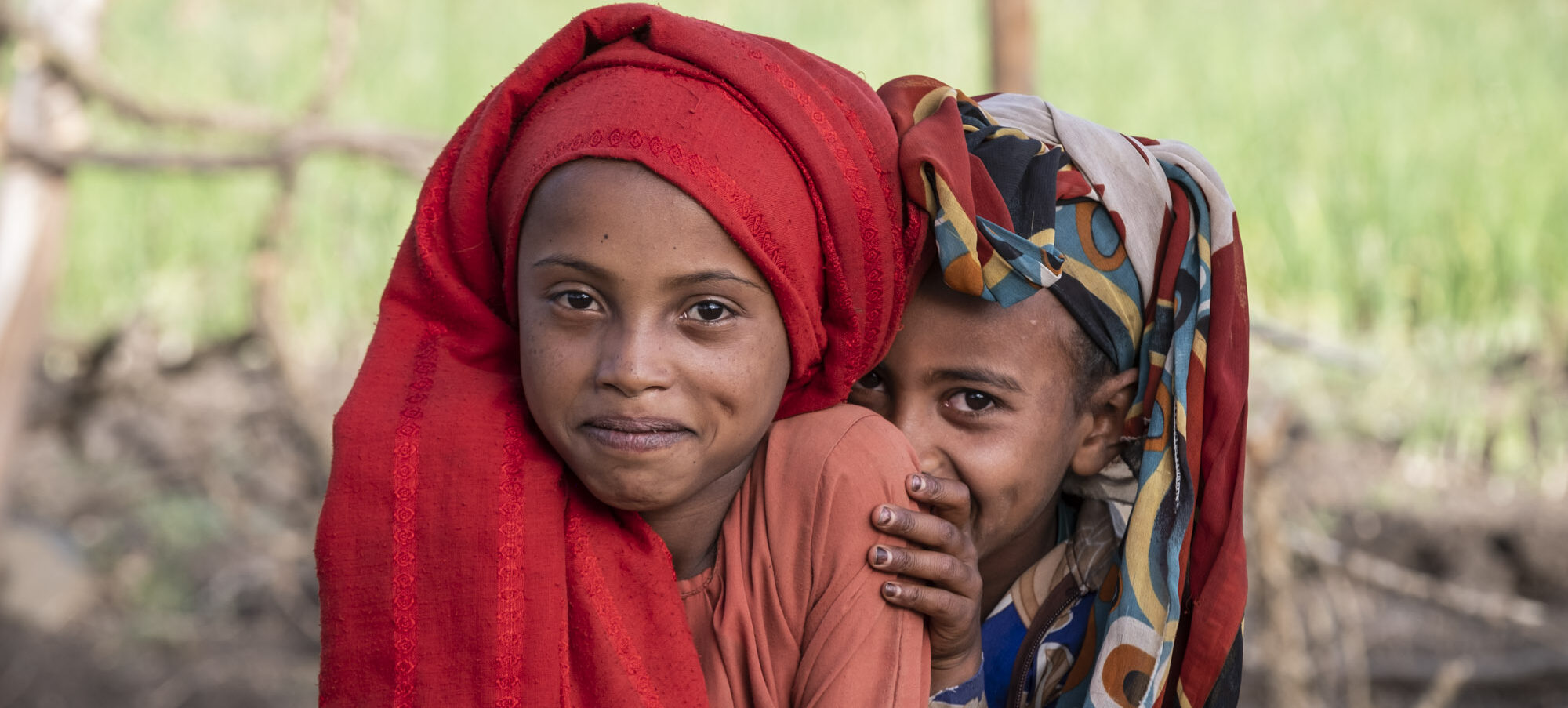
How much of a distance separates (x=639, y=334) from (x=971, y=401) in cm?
55

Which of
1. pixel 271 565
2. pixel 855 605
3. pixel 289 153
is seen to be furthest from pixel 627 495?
pixel 271 565

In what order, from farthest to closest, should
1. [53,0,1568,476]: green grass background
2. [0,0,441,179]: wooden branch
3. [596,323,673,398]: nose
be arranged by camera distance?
[53,0,1568,476]: green grass background, [0,0,441,179]: wooden branch, [596,323,673,398]: nose

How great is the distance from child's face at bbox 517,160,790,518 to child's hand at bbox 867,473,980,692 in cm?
21

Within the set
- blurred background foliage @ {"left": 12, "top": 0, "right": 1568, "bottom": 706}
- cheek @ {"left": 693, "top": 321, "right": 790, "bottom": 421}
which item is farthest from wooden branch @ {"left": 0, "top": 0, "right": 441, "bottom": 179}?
cheek @ {"left": 693, "top": 321, "right": 790, "bottom": 421}

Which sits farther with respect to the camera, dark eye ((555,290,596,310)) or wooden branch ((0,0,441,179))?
wooden branch ((0,0,441,179))

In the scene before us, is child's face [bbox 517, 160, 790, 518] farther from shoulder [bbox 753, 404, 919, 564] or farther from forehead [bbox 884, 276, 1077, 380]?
forehead [bbox 884, 276, 1077, 380]

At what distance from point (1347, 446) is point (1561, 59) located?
15.0 ft

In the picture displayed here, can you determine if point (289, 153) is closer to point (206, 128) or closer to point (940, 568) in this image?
point (206, 128)

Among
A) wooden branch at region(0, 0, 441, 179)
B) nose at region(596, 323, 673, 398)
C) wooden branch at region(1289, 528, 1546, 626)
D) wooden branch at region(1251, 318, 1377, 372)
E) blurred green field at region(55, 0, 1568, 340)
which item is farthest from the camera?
blurred green field at region(55, 0, 1568, 340)

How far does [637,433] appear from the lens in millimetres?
1434

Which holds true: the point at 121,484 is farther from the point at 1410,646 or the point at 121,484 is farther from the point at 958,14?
the point at 958,14

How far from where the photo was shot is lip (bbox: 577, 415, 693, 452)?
142cm

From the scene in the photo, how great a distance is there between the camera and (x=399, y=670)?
149 cm

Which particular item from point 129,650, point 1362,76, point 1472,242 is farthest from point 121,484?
point 1362,76
